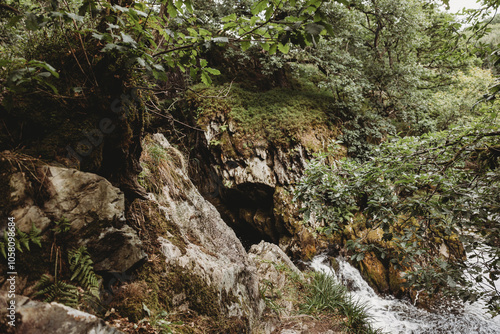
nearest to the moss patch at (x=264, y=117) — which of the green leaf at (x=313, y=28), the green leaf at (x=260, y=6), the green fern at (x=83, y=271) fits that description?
the green fern at (x=83, y=271)

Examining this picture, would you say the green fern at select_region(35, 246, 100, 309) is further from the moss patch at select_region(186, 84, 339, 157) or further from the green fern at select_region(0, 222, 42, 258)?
the moss patch at select_region(186, 84, 339, 157)

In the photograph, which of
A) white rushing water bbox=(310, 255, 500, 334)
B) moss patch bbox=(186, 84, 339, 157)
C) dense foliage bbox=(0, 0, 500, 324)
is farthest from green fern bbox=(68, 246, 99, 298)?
moss patch bbox=(186, 84, 339, 157)

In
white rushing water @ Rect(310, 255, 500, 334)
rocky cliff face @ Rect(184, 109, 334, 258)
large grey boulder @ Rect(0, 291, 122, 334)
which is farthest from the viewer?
rocky cliff face @ Rect(184, 109, 334, 258)

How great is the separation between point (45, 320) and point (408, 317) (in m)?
7.78

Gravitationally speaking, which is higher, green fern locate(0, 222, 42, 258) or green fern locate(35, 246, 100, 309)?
green fern locate(0, 222, 42, 258)

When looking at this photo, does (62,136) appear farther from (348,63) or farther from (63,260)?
(348,63)

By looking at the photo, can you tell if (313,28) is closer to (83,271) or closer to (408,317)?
(83,271)

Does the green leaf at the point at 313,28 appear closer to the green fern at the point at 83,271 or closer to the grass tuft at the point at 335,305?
the green fern at the point at 83,271

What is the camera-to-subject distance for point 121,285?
2111 mm

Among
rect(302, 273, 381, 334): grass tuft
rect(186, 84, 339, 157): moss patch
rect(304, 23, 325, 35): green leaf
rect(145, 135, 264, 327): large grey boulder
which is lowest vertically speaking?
rect(302, 273, 381, 334): grass tuft

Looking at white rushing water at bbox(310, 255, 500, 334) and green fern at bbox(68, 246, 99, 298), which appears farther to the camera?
white rushing water at bbox(310, 255, 500, 334)

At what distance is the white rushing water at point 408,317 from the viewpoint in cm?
566

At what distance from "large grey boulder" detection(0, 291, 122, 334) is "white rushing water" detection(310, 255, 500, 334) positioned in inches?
235

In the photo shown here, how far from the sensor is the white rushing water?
18.6 ft
